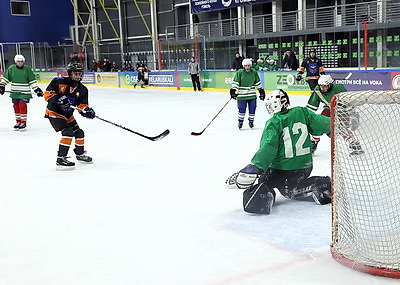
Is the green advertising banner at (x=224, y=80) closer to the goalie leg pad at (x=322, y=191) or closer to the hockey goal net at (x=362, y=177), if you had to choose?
the goalie leg pad at (x=322, y=191)

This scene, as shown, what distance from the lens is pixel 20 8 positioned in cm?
3192

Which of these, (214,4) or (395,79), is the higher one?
(214,4)

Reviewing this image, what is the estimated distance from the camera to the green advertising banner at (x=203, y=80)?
17.4 meters

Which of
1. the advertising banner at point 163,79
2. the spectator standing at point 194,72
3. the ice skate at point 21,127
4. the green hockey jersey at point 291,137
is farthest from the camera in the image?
the advertising banner at point 163,79

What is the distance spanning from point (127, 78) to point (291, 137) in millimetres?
18204

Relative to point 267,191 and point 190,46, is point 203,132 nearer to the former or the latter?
point 267,191

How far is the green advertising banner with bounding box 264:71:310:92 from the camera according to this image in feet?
46.5

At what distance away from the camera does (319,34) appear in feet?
60.4

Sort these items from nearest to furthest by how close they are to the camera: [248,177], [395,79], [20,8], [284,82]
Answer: [248,177] → [395,79] → [284,82] → [20,8]

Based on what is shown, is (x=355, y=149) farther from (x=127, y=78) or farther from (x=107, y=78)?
(x=107, y=78)

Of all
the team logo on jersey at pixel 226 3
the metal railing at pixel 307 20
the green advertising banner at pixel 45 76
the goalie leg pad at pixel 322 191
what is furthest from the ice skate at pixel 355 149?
the green advertising banner at pixel 45 76

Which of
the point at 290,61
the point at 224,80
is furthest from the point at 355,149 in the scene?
the point at 290,61

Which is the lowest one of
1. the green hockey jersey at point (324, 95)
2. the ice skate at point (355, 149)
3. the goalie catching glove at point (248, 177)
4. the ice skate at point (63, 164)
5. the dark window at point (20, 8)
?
the ice skate at point (63, 164)

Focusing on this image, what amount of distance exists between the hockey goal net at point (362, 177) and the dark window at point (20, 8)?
3091cm
